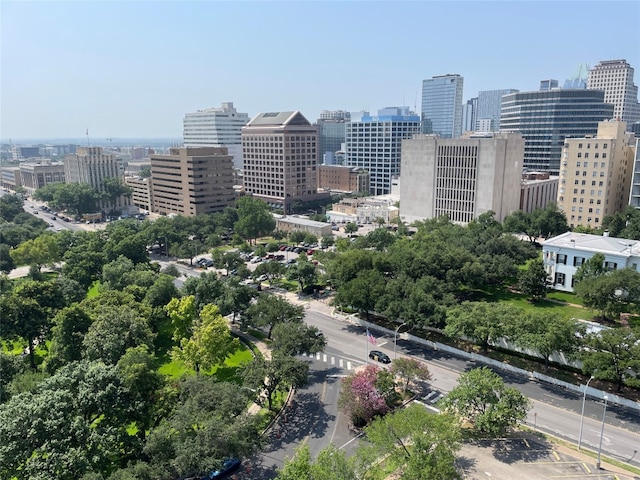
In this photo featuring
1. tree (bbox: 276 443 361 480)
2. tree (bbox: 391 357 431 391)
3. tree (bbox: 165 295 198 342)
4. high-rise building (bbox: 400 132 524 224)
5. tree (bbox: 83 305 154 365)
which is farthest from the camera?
high-rise building (bbox: 400 132 524 224)

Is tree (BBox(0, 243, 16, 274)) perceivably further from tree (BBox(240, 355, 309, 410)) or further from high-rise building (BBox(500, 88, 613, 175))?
high-rise building (BBox(500, 88, 613, 175))

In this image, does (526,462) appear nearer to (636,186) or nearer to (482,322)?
(482,322)

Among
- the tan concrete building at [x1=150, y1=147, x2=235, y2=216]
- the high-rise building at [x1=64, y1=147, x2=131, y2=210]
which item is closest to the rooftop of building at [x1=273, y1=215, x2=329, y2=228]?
the tan concrete building at [x1=150, y1=147, x2=235, y2=216]

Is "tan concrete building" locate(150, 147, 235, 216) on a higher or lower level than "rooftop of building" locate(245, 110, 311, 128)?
lower

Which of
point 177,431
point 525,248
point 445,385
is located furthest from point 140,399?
point 525,248

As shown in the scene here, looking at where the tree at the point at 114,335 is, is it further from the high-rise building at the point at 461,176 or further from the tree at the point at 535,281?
the high-rise building at the point at 461,176

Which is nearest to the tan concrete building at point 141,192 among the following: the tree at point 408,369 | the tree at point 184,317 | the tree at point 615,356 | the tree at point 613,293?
the tree at point 184,317

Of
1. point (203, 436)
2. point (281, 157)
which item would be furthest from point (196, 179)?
point (203, 436)
